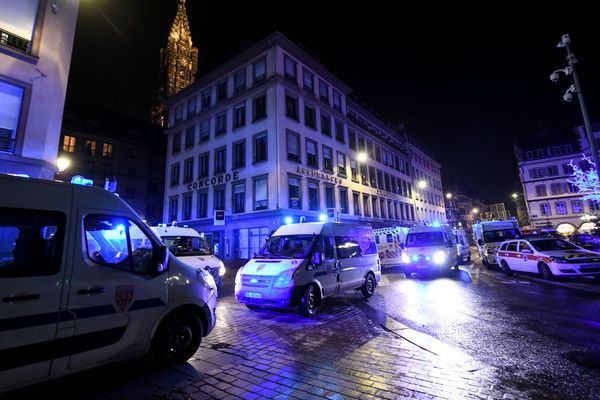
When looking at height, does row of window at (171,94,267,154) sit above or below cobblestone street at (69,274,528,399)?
above

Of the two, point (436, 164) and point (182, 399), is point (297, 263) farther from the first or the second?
point (436, 164)

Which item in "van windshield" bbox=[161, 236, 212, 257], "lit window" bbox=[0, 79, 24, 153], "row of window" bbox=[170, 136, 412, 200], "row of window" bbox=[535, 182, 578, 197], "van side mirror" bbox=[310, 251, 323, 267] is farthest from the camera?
"row of window" bbox=[535, 182, 578, 197]

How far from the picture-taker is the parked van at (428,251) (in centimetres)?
1402

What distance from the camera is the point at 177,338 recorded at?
4395 millimetres

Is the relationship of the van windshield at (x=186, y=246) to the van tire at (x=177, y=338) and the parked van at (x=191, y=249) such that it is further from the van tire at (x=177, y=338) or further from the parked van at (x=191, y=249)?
the van tire at (x=177, y=338)

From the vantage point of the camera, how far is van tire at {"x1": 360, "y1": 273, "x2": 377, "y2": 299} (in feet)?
32.5

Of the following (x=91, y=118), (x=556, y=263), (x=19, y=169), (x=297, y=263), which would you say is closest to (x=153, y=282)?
(x=297, y=263)

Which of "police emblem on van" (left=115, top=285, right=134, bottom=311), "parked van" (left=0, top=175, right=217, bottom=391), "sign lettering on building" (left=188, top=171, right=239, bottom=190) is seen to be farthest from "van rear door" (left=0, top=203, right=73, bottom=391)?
"sign lettering on building" (left=188, top=171, right=239, bottom=190)

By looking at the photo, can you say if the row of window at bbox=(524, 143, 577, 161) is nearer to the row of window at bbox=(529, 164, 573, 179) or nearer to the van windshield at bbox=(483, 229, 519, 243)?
the row of window at bbox=(529, 164, 573, 179)

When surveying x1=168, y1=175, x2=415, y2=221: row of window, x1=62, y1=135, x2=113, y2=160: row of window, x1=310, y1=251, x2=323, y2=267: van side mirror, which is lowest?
x1=310, y1=251, x2=323, y2=267: van side mirror

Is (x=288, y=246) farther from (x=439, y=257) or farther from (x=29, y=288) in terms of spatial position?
(x=439, y=257)

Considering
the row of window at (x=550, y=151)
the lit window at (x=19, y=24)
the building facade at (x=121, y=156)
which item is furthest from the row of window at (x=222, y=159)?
the row of window at (x=550, y=151)

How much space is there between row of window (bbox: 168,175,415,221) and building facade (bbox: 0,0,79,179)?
47.2 feet

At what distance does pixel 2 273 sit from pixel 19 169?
11.7m
